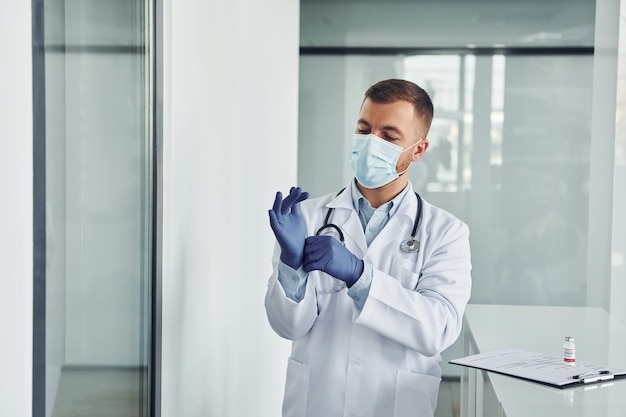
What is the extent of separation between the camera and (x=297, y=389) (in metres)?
2.00

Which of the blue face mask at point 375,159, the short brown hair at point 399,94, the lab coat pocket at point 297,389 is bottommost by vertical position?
the lab coat pocket at point 297,389

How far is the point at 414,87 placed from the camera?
2023 millimetres

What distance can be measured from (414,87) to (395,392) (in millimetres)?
806

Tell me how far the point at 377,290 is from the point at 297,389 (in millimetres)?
379

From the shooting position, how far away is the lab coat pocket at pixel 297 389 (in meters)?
1.99

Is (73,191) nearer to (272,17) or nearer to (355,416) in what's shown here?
(355,416)

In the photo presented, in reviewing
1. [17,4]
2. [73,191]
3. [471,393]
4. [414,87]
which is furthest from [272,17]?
[17,4]

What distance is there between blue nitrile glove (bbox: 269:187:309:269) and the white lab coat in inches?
4.3

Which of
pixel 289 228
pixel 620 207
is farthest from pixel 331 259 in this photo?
pixel 620 207

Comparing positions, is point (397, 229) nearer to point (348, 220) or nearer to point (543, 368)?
point (348, 220)

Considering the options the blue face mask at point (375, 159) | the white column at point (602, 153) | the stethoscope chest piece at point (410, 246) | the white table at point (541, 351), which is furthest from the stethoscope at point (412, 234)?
the white column at point (602, 153)

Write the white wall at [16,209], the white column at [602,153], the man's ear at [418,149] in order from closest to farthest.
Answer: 1. the white wall at [16,209]
2. the man's ear at [418,149]
3. the white column at [602,153]

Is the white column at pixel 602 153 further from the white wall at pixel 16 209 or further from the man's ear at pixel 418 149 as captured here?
the white wall at pixel 16 209

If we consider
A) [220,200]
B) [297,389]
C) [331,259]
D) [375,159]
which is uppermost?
[375,159]
